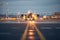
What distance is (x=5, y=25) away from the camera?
6.38 metres

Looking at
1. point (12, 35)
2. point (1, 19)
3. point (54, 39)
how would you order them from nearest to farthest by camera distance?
point (54, 39) < point (12, 35) < point (1, 19)

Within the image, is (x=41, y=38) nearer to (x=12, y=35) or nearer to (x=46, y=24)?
(x=12, y=35)

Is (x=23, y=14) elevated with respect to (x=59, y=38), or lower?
elevated

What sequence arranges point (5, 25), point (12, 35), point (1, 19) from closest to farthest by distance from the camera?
point (12, 35) < point (1, 19) < point (5, 25)

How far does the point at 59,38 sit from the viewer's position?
5191 millimetres

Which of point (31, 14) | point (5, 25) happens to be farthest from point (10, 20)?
point (31, 14)

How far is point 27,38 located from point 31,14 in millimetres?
1000

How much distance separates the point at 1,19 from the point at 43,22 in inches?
46.8

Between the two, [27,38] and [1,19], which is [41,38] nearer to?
[27,38]

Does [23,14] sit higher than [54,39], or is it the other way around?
[23,14]

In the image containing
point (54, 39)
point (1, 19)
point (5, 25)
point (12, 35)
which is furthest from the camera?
point (5, 25)

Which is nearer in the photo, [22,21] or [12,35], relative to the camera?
[12,35]

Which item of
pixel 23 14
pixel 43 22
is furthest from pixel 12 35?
pixel 43 22

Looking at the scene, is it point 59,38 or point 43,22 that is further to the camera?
point 43,22
